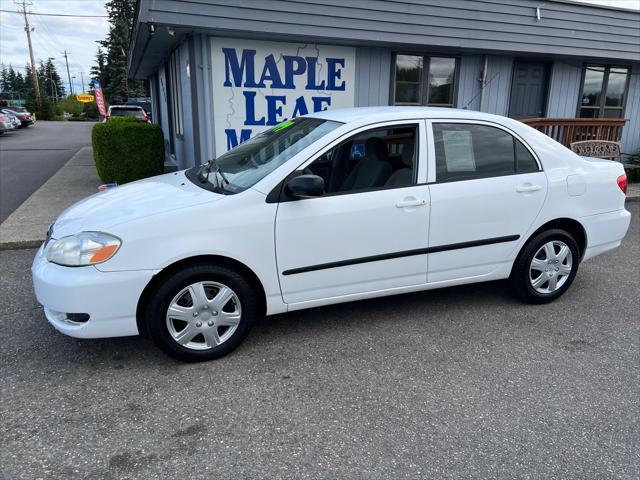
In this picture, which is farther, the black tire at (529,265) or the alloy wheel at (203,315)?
the black tire at (529,265)

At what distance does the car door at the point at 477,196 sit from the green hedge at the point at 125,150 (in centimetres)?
668

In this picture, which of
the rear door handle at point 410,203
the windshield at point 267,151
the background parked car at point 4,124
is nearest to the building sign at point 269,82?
the windshield at point 267,151

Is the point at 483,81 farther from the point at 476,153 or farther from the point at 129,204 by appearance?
the point at 129,204

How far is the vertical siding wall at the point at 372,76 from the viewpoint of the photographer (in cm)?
823

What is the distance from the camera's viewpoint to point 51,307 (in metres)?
3.06

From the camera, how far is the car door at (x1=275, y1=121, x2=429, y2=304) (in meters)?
3.37

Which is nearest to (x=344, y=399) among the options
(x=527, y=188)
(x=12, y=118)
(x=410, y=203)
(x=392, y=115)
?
(x=410, y=203)

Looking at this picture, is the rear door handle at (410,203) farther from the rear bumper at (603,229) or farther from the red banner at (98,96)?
the red banner at (98,96)

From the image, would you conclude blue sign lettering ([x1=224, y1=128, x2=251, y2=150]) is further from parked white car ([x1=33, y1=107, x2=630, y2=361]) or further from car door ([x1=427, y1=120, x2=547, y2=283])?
car door ([x1=427, y1=120, x2=547, y2=283])

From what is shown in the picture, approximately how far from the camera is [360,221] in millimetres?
3486

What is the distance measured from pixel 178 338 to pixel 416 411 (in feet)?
4.96

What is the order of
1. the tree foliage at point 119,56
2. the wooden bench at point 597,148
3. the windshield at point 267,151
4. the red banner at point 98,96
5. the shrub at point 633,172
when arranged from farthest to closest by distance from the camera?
the tree foliage at point 119,56 → the red banner at point 98,96 → the shrub at point 633,172 → the wooden bench at point 597,148 → the windshield at point 267,151

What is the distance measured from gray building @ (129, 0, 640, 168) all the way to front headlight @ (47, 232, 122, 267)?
4325 mm

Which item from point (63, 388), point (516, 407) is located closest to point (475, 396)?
point (516, 407)
